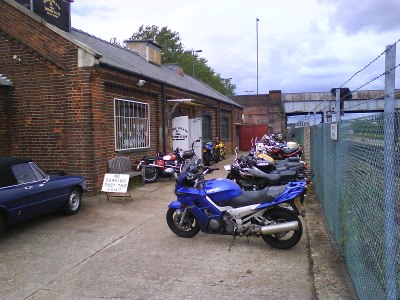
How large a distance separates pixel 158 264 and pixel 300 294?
6.18 feet

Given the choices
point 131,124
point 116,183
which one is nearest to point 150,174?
point 131,124

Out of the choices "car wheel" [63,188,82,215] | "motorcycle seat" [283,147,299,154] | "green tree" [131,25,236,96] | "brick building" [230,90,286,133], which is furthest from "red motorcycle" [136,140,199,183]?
"green tree" [131,25,236,96]

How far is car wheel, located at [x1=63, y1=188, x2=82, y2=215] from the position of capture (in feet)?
26.3

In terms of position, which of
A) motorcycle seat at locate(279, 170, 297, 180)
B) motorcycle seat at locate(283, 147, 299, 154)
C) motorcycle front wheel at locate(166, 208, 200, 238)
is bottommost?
motorcycle front wheel at locate(166, 208, 200, 238)

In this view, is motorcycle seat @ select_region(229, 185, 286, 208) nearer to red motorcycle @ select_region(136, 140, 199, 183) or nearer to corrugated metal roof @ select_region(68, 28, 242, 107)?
corrugated metal roof @ select_region(68, 28, 242, 107)

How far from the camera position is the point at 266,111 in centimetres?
4100

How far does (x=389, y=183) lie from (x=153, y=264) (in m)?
3.48

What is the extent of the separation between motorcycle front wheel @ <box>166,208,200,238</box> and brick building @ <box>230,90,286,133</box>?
113 ft

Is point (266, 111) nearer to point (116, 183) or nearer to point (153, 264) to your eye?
point (116, 183)

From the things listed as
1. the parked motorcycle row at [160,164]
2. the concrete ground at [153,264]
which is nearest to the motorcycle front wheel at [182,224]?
the concrete ground at [153,264]

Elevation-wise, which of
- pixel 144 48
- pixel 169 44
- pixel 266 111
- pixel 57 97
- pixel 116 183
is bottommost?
pixel 116 183

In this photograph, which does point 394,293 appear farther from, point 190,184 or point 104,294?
point 190,184

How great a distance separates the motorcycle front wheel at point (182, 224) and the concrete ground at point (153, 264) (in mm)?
110

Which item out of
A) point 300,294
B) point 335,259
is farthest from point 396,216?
point 335,259
